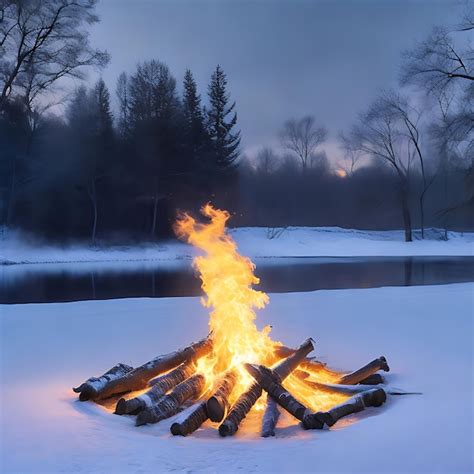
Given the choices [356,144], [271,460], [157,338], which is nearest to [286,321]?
[157,338]

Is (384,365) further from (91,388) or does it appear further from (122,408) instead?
(91,388)

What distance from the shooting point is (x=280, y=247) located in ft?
129

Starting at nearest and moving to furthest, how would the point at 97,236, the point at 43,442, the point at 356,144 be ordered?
the point at 43,442
the point at 97,236
the point at 356,144

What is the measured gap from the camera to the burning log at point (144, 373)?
5574mm

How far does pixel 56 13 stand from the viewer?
28.0 metres

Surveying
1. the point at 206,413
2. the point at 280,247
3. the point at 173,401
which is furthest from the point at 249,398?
the point at 280,247

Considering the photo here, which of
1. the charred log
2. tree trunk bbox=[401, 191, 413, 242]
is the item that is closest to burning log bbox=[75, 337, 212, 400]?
the charred log

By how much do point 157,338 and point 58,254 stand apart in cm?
2533

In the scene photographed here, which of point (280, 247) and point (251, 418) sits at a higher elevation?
point (280, 247)

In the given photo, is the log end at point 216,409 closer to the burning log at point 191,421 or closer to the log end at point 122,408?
the burning log at point 191,421

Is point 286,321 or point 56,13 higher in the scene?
point 56,13

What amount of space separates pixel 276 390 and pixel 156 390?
1260 mm

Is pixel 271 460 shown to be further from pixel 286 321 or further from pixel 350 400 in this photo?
pixel 286 321

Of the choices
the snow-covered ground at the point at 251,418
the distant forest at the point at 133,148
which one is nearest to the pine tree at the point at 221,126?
the distant forest at the point at 133,148
